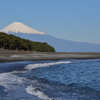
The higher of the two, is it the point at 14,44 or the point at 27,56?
the point at 14,44

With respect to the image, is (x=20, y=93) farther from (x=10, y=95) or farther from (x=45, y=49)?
(x=45, y=49)

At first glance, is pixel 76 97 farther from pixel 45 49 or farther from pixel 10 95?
pixel 45 49

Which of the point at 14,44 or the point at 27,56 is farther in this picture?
the point at 14,44

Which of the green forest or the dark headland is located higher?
the green forest

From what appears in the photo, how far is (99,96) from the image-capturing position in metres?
17.8

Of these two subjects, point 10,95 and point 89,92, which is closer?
point 10,95

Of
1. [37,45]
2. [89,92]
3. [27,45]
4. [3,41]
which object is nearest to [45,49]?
[37,45]

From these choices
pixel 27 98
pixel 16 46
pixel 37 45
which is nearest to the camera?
pixel 27 98

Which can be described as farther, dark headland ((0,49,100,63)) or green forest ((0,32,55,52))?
green forest ((0,32,55,52))

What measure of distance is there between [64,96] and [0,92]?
161 inches

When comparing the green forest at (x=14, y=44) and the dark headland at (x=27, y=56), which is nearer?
the dark headland at (x=27, y=56)

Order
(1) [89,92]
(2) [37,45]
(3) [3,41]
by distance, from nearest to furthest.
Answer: (1) [89,92], (3) [3,41], (2) [37,45]

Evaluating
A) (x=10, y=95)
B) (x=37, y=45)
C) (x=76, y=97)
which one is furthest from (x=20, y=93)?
(x=37, y=45)

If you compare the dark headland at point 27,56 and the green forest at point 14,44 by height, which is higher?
the green forest at point 14,44
